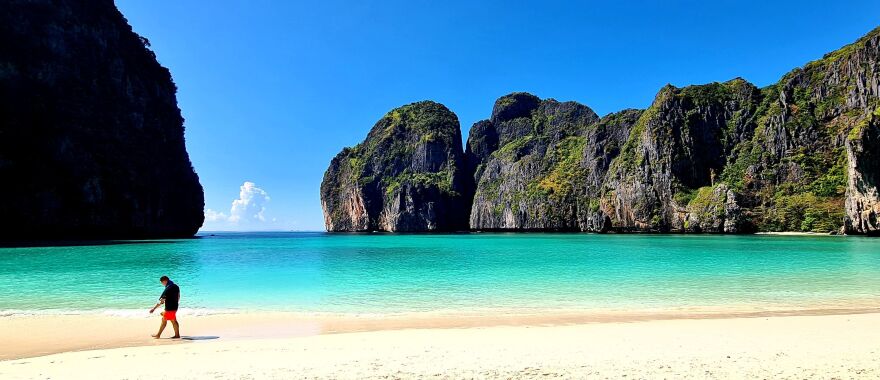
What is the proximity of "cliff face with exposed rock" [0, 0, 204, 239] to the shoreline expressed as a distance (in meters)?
69.9

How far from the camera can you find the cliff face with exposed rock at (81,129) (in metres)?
64.7

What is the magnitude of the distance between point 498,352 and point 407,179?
6264 inches

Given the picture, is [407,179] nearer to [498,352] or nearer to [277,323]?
[277,323]

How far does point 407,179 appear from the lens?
6570 inches

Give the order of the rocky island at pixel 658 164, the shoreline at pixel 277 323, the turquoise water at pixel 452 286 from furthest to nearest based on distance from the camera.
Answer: the rocky island at pixel 658 164 → the turquoise water at pixel 452 286 → the shoreline at pixel 277 323

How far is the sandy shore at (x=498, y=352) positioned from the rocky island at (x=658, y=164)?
254 feet

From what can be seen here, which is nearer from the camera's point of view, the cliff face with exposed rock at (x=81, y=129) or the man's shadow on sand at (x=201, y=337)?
the man's shadow on sand at (x=201, y=337)

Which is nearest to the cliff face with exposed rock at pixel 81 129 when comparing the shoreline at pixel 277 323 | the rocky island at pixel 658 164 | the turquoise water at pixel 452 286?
the turquoise water at pixel 452 286

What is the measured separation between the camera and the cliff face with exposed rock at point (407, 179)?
160 meters

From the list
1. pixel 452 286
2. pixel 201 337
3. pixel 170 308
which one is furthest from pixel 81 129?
pixel 201 337

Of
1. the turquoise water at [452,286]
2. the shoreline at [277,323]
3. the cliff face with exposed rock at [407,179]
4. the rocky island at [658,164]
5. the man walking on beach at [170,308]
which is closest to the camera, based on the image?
the shoreline at [277,323]

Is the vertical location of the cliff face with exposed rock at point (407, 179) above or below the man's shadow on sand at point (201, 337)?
above

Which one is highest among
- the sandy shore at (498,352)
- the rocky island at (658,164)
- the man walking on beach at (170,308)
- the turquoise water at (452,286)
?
the rocky island at (658,164)

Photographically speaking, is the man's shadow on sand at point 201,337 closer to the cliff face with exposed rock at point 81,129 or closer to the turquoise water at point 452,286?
the turquoise water at point 452,286
